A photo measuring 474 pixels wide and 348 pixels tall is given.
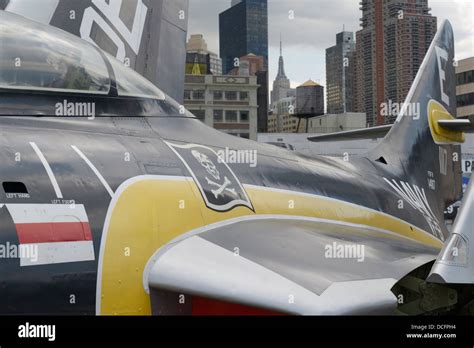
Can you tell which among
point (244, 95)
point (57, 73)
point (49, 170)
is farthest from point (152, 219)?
point (244, 95)

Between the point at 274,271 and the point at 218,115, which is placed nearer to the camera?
the point at 274,271

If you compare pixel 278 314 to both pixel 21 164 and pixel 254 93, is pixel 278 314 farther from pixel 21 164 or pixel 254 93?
pixel 254 93

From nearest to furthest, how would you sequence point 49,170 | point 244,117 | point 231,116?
point 49,170 → point 231,116 → point 244,117

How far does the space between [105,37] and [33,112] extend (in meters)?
3.75

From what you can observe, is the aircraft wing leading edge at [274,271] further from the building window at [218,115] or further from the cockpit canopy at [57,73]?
the building window at [218,115]

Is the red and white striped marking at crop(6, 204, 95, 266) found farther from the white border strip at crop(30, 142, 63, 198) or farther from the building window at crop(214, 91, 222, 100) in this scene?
the building window at crop(214, 91, 222, 100)

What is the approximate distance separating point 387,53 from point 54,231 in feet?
54.9

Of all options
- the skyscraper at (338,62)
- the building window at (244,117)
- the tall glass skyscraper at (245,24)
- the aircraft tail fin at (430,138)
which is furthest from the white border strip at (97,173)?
the building window at (244,117)

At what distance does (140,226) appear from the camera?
3.93 metres

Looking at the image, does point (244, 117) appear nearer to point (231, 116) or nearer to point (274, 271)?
point (231, 116)

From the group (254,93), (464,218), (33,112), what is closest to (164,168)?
(33,112)

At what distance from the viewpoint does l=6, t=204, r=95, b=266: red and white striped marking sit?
10.7 feet

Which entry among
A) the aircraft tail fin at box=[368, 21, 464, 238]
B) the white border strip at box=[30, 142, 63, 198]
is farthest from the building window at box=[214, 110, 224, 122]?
the white border strip at box=[30, 142, 63, 198]

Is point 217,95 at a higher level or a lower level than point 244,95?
lower
